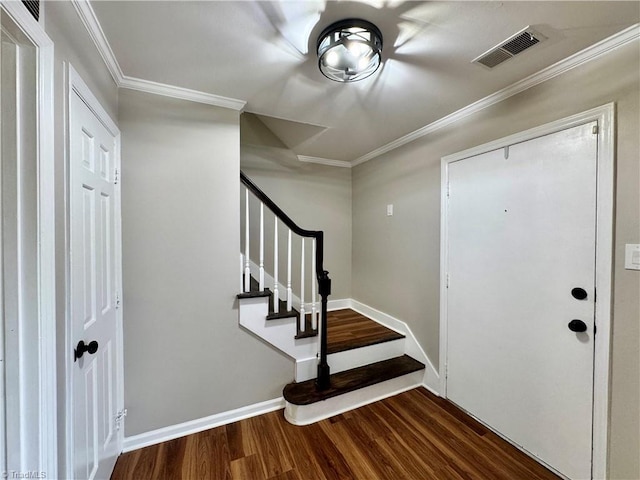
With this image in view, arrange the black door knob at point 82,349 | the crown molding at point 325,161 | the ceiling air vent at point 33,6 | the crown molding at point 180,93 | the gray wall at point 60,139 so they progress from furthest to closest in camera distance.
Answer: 1. the crown molding at point 325,161
2. the crown molding at point 180,93
3. the black door knob at point 82,349
4. the gray wall at point 60,139
5. the ceiling air vent at point 33,6

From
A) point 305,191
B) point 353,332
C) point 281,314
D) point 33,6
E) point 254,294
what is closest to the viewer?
point 33,6

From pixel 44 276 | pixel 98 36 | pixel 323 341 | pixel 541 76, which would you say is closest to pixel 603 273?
pixel 541 76

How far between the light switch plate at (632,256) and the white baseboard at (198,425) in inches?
92.5

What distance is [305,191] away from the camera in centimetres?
323

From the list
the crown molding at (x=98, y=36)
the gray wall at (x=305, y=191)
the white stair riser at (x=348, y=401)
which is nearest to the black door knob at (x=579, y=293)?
the white stair riser at (x=348, y=401)

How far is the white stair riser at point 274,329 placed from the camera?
6.33 feet

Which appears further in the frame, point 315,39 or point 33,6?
point 315,39

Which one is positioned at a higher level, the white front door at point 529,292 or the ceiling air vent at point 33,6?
the ceiling air vent at point 33,6

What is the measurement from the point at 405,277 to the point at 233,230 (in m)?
1.77

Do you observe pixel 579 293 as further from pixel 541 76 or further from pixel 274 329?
pixel 274 329

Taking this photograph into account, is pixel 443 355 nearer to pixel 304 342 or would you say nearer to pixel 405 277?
pixel 405 277

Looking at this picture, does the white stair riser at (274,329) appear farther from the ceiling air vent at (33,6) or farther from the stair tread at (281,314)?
Answer: the ceiling air vent at (33,6)

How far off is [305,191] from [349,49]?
2.03 metres

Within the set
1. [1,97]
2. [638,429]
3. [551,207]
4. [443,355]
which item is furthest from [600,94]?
[1,97]
